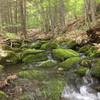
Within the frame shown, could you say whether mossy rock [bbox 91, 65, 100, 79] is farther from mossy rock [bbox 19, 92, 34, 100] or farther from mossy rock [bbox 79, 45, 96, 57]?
mossy rock [bbox 19, 92, 34, 100]

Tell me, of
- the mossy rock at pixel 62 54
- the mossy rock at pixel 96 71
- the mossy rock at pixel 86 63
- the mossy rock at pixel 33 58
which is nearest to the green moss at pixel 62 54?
the mossy rock at pixel 62 54

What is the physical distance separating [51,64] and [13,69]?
1.77m

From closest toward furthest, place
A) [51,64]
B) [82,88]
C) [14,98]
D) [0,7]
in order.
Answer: [14,98] → [82,88] → [51,64] → [0,7]

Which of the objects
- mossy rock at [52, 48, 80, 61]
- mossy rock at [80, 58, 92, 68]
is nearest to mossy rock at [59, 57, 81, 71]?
mossy rock at [80, 58, 92, 68]

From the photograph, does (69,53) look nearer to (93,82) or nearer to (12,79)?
(93,82)

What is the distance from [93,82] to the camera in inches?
352

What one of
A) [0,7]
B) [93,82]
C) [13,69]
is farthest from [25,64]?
[0,7]

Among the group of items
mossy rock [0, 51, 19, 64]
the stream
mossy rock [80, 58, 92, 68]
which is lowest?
mossy rock [0, 51, 19, 64]

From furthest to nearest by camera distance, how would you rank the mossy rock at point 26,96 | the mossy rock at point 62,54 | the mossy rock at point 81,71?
1. the mossy rock at point 62,54
2. the mossy rock at point 81,71
3. the mossy rock at point 26,96

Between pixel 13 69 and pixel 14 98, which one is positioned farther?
pixel 13 69

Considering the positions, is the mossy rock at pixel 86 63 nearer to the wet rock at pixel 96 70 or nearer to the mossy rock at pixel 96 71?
the wet rock at pixel 96 70

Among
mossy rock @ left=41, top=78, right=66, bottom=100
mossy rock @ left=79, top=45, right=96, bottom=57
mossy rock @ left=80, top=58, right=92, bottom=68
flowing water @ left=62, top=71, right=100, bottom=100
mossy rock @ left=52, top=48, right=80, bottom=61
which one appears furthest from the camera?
mossy rock @ left=79, top=45, right=96, bottom=57

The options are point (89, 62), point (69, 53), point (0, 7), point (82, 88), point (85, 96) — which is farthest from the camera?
point (0, 7)

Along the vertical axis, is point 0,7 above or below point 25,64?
above
